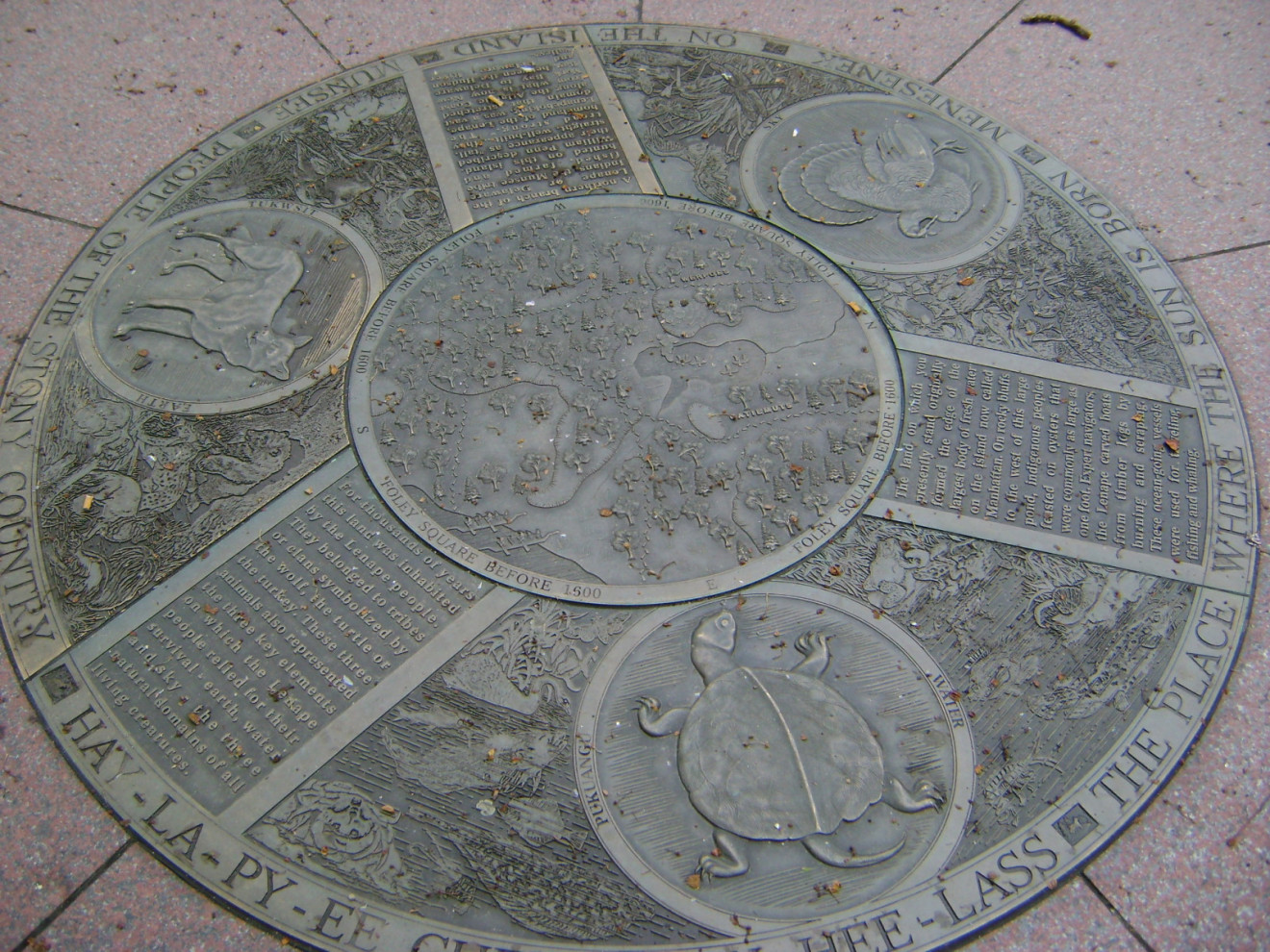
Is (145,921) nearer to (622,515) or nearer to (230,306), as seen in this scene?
(622,515)

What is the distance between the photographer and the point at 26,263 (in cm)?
561

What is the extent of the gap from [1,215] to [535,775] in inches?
203

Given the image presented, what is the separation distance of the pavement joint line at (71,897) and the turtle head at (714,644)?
109 inches

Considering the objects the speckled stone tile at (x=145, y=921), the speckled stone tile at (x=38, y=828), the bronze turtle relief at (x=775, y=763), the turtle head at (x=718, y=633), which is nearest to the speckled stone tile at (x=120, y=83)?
the speckled stone tile at (x=38, y=828)

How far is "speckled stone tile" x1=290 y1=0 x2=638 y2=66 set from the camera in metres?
6.70

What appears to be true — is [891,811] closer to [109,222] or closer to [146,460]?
[146,460]

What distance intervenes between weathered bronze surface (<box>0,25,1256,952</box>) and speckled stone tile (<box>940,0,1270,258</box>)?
1.21 feet

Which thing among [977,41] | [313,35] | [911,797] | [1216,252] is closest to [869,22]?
[977,41]

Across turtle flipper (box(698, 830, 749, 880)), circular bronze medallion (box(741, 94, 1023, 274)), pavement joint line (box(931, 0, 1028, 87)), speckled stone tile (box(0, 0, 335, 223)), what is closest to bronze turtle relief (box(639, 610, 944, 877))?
turtle flipper (box(698, 830, 749, 880))

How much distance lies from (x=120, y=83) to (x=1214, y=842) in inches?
327

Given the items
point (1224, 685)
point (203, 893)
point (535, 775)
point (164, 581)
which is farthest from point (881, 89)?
point (203, 893)

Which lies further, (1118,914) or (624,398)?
(624,398)

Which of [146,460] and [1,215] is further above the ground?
[1,215]

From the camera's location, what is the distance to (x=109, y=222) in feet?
Result: 19.0
